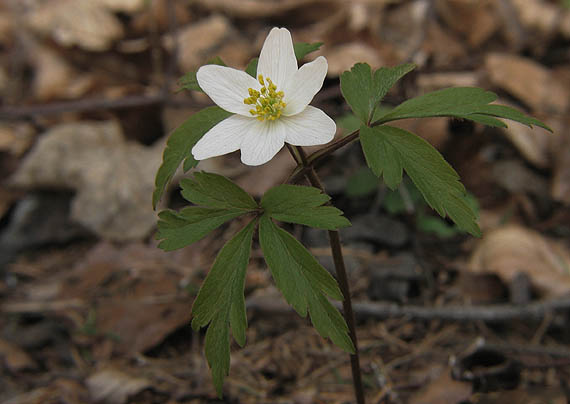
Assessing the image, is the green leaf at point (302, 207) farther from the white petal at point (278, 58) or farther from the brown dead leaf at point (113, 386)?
the brown dead leaf at point (113, 386)

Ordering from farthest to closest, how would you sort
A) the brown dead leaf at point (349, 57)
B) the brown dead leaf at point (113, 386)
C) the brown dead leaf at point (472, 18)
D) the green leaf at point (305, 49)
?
the brown dead leaf at point (472, 18) → the brown dead leaf at point (349, 57) → the brown dead leaf at point (113, 386) → the green leaf at point (305, 49)

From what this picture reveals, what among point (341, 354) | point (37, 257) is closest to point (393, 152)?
point (341, 354)

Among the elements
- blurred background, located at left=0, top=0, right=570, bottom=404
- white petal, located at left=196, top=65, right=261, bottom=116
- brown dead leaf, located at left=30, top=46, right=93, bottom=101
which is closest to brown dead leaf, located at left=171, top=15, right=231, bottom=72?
blurred background, located at left=0, top=0, right=570, bottom=404

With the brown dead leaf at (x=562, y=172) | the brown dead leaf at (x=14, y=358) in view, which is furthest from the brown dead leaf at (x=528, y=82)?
the brown dead leaf at (x=14, y=358)

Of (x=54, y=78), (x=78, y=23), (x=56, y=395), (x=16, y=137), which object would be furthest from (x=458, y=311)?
(x=78, y=23)

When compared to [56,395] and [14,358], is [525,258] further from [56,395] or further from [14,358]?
[14,358]

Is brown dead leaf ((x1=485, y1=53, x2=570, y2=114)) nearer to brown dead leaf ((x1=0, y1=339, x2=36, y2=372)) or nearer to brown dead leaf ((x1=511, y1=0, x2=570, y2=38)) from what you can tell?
brown dead leaf ((x1=511, y1=0, x2=570, y2=38))

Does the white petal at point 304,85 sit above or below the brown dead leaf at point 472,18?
below

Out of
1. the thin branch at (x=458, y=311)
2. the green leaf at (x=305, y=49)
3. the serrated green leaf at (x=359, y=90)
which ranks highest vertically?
the green leaf at (x=305, y=49)
